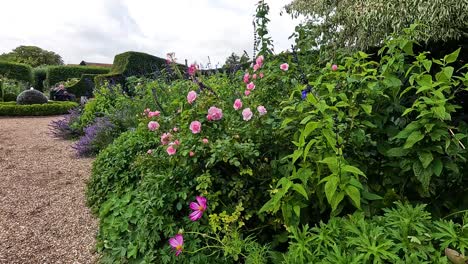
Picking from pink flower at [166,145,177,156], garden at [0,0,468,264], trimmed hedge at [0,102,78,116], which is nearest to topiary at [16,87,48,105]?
trimmed hedge at [0,102,78,116]

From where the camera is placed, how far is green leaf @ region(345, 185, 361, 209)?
3.97ft

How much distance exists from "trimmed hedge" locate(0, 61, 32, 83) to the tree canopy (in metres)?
19.4

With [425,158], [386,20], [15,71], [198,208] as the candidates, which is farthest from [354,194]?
[15,71]

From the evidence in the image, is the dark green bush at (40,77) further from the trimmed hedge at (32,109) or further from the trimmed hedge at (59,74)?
the trimmed hedge at (32,109)

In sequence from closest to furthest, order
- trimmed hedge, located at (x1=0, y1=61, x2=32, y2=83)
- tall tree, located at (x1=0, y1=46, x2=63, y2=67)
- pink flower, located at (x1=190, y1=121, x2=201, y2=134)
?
pink flower, located at (x1=190, y1=121, x2=201, y2=134) → trimmed hedge, located at (x1=0, y1=61, x2=32, y2=83) → tall tree, located at (x1=0, y1=46, x2=63, y2=67)

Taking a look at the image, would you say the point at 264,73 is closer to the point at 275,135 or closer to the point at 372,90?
the point at 275,135

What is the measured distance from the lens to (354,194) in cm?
122

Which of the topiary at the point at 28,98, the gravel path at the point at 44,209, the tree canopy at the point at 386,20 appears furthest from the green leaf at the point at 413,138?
the topiary at the point at 28,98

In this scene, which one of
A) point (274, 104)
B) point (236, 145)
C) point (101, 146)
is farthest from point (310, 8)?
point (236, 145)

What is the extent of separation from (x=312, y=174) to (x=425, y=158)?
46 cm

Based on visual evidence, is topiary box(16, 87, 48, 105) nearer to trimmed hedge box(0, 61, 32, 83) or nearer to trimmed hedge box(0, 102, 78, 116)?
trimmed hedge box(0, 102, 78, 116)

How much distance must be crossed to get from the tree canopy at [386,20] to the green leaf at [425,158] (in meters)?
2.30

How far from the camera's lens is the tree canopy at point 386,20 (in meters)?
4.32

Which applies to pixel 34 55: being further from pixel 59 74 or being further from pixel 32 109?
pixel 32 109
